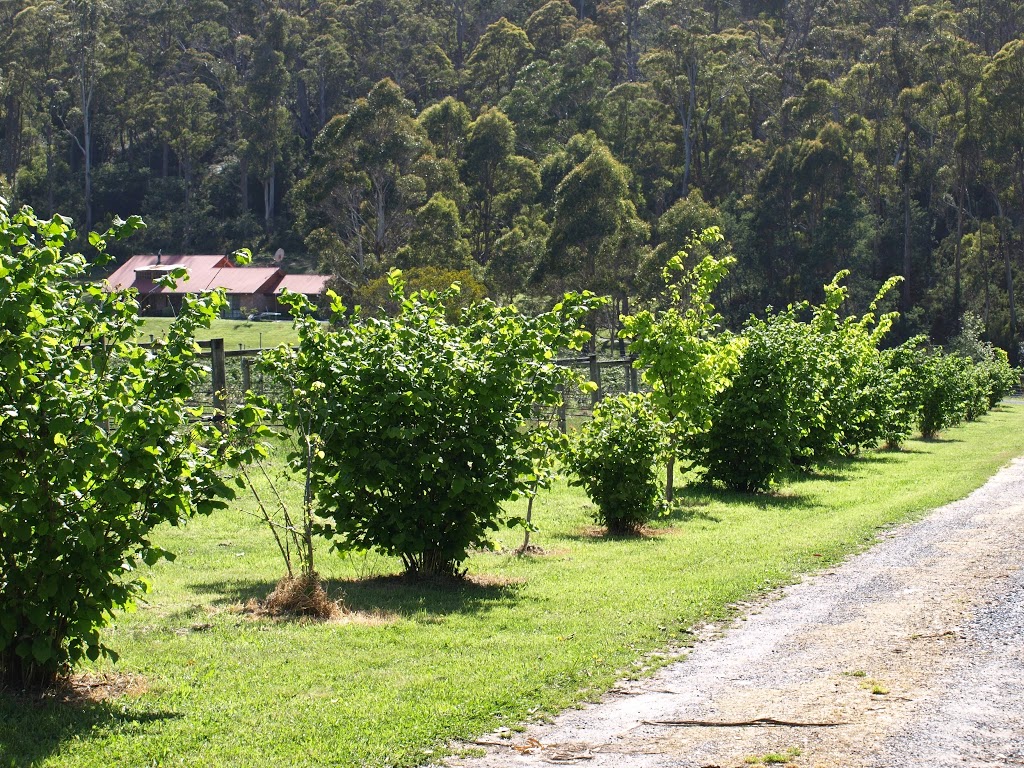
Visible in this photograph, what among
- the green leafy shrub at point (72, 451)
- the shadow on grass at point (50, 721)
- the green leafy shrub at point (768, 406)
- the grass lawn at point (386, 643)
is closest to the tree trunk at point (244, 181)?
the green leafy shrub at point (768, 406)

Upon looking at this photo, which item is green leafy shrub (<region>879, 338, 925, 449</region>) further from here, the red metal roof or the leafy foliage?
the red metal roof

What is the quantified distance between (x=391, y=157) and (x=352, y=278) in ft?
21.2

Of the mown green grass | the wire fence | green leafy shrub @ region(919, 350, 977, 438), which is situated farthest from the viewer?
the mown green grass

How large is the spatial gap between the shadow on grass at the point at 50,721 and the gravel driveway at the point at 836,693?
169 centimetres

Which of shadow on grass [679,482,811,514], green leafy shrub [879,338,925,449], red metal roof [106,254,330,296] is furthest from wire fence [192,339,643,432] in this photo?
red metal roof [106,254,330,296]

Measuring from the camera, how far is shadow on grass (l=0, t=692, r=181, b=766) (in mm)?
5520

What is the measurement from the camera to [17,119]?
251 ft

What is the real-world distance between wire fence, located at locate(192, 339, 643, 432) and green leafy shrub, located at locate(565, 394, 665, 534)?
2.52 ft

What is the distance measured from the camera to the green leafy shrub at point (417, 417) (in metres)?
9.51

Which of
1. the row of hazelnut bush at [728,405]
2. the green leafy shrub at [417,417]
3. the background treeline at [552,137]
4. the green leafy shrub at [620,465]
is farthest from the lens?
the background treeline at [552,137]

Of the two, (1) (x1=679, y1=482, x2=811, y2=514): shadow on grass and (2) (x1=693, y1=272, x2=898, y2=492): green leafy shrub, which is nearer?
(1) (x1=679, y1=482, x2=811, y2=514): shadow on grass

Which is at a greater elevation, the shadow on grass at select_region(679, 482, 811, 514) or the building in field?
the building in field

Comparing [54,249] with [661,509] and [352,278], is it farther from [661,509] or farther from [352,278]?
[352,278]

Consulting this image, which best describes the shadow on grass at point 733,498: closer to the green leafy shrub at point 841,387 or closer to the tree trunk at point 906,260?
the green leafy shrub at point 841,387
